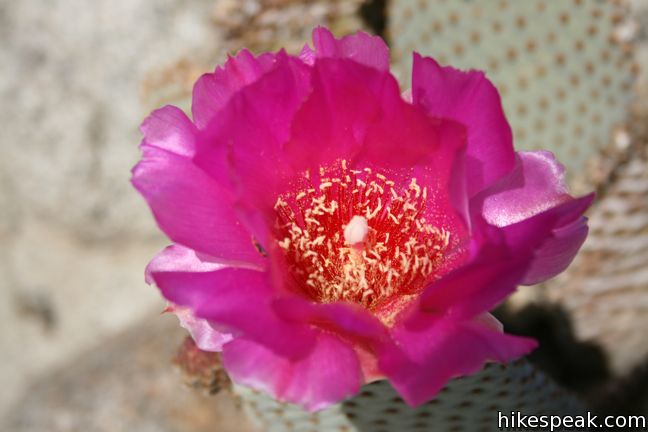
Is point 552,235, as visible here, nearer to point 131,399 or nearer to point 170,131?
point 170,131

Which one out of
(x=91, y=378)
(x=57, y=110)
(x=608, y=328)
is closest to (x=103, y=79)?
(x=57, y=110)

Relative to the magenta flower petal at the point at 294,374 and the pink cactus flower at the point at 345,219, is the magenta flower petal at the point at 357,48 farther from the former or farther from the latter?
the magenta flower petal at the point at 294,374

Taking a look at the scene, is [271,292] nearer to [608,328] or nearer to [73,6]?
[608,328]

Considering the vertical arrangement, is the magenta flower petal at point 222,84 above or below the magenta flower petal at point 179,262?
above

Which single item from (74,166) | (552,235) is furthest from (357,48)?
(74,166)

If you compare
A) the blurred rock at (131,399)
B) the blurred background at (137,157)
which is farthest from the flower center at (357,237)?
the blurred rock at (131,399)

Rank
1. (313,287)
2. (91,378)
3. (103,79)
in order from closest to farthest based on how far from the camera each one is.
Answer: (313,287) → (91,378) → (103,79)
